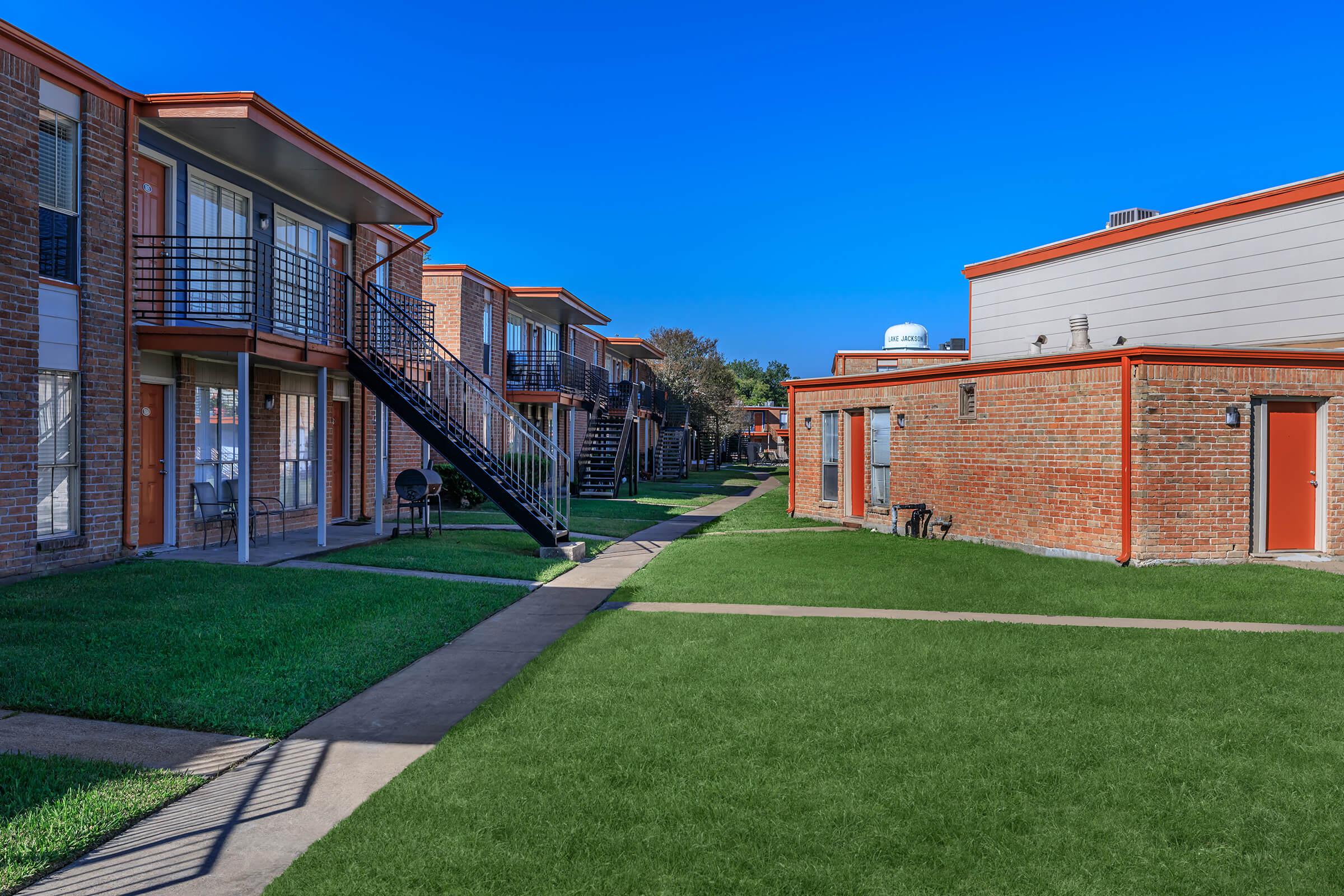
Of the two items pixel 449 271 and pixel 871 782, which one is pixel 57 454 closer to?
pixel 871 782

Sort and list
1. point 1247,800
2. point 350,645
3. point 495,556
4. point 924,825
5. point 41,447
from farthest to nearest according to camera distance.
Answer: point 495,556 → point 41,447 → point 350,645 → point 1247,800 → point 924,825

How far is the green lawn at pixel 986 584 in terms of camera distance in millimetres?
9602

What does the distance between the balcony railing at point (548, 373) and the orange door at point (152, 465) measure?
51.3ft

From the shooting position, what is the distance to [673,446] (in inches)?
1646

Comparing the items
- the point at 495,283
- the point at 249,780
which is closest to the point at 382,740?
the point at 249,780

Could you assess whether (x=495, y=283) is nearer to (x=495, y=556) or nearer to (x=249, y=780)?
(x=495, y=556)

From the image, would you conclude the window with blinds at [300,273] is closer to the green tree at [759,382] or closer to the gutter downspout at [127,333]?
the gutter downspout at [127,333]

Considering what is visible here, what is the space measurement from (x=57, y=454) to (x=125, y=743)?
6640 millimetres

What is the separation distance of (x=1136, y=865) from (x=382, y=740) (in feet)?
12.8

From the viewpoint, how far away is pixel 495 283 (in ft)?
86.3

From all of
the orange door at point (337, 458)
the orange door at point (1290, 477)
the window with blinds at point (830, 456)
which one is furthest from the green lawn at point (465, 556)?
the orange door at point (1290, 477)

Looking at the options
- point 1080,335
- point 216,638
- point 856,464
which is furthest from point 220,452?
point 1080,335

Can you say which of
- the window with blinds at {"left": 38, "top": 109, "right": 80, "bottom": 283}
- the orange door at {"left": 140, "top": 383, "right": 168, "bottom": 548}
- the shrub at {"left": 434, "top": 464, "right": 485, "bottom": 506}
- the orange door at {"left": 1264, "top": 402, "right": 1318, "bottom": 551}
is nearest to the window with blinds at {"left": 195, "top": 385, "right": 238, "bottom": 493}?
the orange door at {"left": 140, "top": 383, "right": 168, "bottom": 548}

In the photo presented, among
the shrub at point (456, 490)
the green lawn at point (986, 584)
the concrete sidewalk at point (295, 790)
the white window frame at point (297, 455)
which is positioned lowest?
the concrete sidewalk at point (295, 790)
